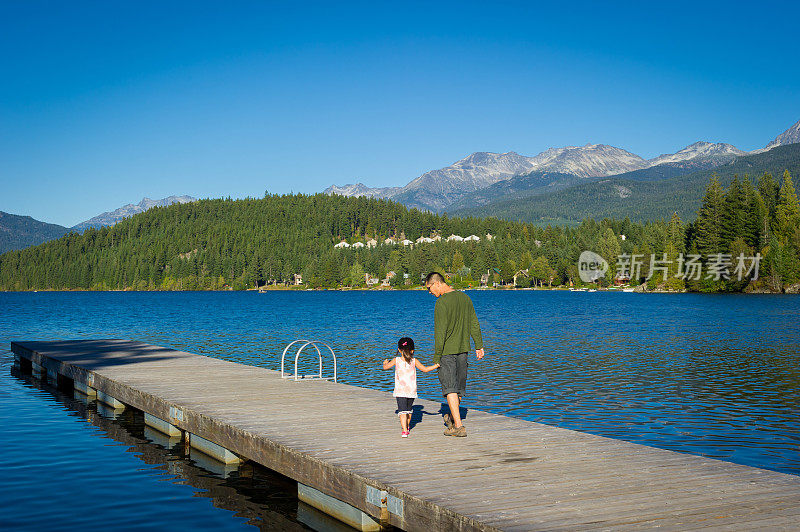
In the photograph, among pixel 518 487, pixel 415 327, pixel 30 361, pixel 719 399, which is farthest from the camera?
pixel 415 327

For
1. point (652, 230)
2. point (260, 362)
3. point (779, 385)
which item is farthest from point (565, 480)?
point (652, 230)

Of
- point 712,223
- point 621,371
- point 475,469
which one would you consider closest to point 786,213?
point 712,223

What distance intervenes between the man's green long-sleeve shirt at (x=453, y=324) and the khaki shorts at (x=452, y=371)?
0.11 m

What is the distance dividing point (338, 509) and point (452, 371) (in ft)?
10.2

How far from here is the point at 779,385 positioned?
2708 centimetres

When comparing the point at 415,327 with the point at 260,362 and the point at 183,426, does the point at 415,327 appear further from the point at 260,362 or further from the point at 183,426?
the point at 183,426

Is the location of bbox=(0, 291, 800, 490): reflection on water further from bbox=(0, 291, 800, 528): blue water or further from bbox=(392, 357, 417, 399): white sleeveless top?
bbox=(392, 357, 417, 399): white sleeveless top

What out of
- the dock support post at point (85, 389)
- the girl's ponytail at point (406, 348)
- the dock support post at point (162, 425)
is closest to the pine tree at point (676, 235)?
the dock support post at point (85, 389)

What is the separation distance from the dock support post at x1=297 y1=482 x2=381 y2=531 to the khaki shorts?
109 inches

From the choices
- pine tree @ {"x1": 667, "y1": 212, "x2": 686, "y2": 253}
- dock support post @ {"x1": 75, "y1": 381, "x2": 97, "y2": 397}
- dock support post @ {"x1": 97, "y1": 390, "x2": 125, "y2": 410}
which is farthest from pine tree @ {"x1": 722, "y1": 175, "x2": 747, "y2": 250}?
dock support post @ {"x1": 97, "y1": 390, "x2": 125, "y2": 410}

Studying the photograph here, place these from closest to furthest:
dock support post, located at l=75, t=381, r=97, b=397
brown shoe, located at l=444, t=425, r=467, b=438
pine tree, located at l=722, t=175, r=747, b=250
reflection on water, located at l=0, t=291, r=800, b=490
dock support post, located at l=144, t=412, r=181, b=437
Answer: brown shoe, located at l=444, t=425, r=467, b=438, dock support post, located at l=144, t=412, r=181, b=437, reflection on water, located at l=0, t=291, r=800, b=490, dock support post, located at l=75, t=381, r=97, b=397, pine tree, located at l=722, t=175, r=747, b=250

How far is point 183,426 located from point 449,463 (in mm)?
7858

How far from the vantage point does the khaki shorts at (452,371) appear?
40.1 feet

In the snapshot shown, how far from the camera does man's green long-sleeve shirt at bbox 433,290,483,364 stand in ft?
39.7
